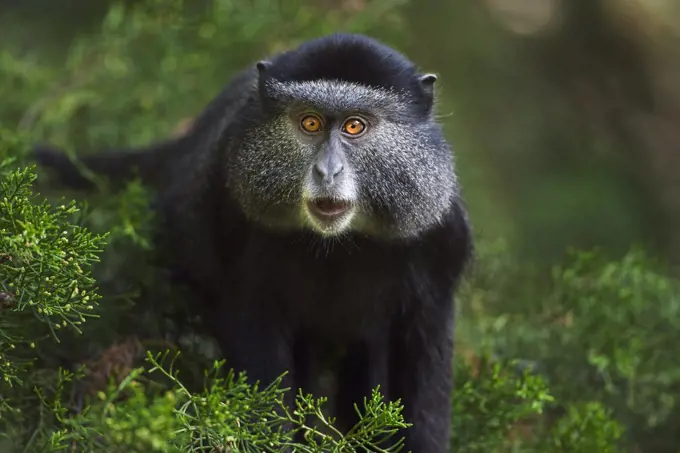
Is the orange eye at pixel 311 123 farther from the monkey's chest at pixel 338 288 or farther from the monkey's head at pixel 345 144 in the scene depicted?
the monkey's chest at pixel 338 288

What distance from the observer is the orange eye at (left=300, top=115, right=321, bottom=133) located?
137 inches

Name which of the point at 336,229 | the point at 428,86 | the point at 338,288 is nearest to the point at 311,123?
the point at 336,229

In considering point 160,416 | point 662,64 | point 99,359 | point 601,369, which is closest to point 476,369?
point 601,369

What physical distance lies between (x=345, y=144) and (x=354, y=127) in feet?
0.32

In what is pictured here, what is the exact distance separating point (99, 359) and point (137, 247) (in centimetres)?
67

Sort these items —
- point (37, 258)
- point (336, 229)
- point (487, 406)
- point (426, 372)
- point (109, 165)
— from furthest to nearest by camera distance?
point (109, 165) < point (487, 406) < point (426, 372) < point (336, 229) < point (37, 258)

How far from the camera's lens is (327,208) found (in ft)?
11.0

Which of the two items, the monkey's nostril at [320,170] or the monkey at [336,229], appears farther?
the monkey at [336,229]

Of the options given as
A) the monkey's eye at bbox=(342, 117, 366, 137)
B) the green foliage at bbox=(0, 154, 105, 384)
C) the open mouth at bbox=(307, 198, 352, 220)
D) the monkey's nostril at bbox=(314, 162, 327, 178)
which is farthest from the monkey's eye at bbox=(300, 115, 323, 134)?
the green foliage at bbox=(0, 154, 105, 384)

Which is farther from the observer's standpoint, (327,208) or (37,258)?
(327,208)

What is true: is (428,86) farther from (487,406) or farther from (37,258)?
(37,258)

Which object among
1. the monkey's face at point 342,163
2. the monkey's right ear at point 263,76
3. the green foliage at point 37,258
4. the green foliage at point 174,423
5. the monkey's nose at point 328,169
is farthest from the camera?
the monkey's right ear at point 263,76

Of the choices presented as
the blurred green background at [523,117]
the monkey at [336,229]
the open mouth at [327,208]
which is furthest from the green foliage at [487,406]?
the open mouth at [327,208]

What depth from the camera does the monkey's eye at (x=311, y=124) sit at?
348 cm
